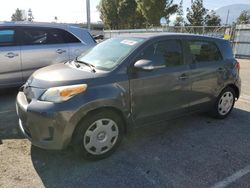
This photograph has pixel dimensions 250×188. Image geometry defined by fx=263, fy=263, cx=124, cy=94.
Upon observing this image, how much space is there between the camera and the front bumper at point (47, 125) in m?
3.03

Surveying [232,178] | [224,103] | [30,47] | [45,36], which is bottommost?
[232,178]

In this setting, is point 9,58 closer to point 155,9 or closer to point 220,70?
point 220,70

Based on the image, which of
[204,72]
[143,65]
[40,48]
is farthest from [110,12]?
[143,65]

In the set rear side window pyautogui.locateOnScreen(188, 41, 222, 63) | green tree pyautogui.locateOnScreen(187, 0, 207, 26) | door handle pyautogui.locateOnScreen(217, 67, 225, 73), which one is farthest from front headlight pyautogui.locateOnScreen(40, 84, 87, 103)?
green tree pyautogui.locateOnScreen(187, 0, 207, 26)

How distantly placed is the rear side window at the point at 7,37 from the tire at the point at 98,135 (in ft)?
12.0

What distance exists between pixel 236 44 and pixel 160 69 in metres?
13.3

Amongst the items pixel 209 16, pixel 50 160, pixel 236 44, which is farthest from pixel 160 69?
pixel 209 16

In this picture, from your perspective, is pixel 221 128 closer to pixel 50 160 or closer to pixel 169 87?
pixel 169 87

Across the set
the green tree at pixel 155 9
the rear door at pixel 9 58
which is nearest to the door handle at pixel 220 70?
the rear door at pixel 9 58

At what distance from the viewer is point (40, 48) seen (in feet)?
20.2

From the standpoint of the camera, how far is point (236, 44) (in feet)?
50.5

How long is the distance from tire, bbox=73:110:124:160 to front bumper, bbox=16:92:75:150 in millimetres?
159

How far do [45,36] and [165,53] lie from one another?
3.51 meters

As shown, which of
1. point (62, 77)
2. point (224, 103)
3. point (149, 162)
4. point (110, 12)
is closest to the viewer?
point (62, 77)
